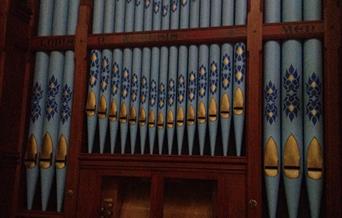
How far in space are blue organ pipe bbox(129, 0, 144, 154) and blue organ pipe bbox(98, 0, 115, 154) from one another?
0.82 ft

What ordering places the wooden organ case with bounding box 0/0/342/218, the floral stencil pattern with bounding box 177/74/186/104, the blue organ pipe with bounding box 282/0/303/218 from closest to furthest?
1. the blue organ pipe with bounding box 282/0/303/218
2. the wooden organ case with bounding box 0/0/342/218
3. the floral stencil pattern with bounding box 177/74/186/104

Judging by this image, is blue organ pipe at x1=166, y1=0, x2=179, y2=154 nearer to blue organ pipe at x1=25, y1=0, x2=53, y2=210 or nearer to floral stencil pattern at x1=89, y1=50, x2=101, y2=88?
floral stencil pattern at x1=89, y1=50, x2=101, y2=88

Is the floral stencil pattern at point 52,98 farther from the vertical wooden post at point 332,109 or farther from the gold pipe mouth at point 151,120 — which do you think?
the vertical wooden post at point 332,109

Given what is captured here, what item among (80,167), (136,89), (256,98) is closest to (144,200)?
(80,167)

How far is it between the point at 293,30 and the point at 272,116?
76 cm

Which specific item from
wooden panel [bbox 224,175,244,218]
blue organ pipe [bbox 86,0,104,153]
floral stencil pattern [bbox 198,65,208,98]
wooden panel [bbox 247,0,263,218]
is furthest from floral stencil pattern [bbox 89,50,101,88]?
wooden panel [bbox 224,175,244,218]

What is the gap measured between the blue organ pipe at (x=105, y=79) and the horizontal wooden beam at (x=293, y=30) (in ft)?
4.93

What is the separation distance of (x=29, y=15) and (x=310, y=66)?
9.47 feet

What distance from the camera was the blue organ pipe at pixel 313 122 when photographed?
404 cm

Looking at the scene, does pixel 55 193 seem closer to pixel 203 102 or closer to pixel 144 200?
pixel 144 200

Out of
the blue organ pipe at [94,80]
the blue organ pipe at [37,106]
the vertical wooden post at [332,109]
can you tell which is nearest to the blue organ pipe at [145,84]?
the blue organ pipe at [94,80]

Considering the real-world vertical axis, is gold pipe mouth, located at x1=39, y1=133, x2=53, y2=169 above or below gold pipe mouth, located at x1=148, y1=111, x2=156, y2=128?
below

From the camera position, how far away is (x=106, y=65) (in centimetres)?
486

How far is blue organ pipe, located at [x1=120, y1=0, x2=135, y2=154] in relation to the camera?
15.3 ft
